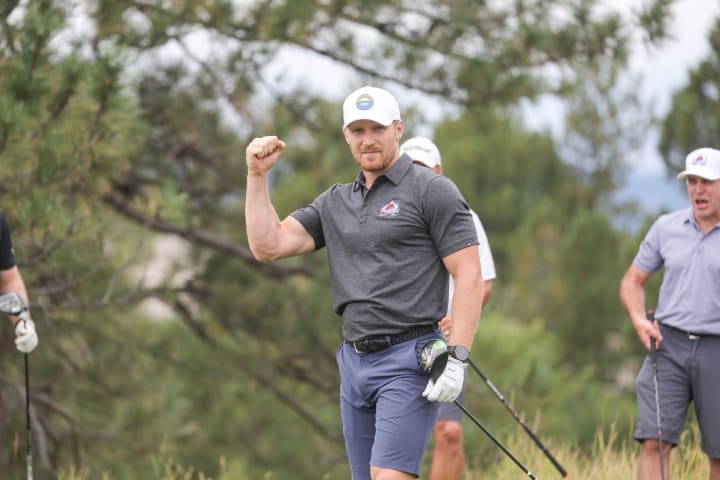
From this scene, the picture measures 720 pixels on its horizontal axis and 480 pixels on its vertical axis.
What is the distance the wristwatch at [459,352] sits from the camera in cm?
357

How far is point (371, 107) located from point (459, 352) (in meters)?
0.92

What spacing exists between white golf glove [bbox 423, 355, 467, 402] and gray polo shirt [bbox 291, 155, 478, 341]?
23 centimetres

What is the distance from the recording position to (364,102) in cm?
377

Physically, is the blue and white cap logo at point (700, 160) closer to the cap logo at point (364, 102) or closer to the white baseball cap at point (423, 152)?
the white baseball cap at point (423, 152)

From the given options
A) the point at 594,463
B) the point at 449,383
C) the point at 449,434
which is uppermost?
the point at 449,383

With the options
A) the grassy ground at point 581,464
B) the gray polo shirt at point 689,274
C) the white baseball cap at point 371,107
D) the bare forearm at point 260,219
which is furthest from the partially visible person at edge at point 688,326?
the bare forearm at point 260,219

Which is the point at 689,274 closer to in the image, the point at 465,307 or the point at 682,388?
the point at 682,388

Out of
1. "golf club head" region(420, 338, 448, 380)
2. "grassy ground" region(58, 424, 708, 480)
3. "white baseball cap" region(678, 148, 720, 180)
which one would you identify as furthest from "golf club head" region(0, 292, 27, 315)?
"white baseball cap" region(678, 148, 720, 180)

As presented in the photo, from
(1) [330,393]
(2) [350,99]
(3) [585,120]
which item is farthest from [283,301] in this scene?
(3) [585,120]

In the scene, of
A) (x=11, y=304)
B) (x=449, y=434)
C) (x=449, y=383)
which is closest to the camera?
(x=449, y=383)

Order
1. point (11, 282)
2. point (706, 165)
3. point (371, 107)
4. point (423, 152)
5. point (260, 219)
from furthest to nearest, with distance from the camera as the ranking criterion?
point (423, 152) → point (706, 165) → point (11, 282) → point (260, 219) → point (371, 107)

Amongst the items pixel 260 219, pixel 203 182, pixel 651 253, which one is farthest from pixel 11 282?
pixel 203 182

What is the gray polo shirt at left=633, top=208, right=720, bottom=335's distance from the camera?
496 centimetres

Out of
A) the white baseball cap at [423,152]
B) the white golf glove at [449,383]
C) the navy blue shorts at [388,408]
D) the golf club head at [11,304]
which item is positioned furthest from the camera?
the white baseball cap at [423,152]
